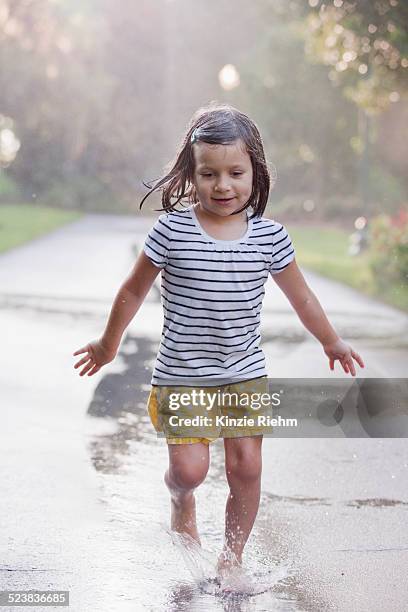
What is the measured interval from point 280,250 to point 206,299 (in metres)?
0.34

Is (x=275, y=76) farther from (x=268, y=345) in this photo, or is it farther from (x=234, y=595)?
(x=234, y=595)

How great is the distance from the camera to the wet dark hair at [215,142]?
13.1 ft

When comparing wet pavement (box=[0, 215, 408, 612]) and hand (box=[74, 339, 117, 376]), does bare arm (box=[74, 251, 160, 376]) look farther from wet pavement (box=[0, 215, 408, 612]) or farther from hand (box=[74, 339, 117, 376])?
wet pavement (box=[0, 215, 408, 612])

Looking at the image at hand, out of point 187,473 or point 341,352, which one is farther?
point 341,352

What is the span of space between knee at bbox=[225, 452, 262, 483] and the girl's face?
0.81 meters

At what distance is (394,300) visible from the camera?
15.8 metres

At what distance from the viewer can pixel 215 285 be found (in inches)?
155

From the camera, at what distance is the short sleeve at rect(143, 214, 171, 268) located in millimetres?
3980

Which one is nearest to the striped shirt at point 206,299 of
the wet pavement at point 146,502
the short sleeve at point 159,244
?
the short sleeve at point 159,244

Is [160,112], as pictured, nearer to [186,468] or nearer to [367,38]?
[367,38]

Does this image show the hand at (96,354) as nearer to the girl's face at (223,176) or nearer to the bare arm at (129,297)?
the bare arm at (129,297)

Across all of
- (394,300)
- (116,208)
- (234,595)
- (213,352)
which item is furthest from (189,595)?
(116,208)

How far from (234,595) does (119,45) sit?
5920 centimetres

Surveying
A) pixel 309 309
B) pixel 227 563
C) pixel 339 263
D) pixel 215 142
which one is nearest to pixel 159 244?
pixel 215 142
